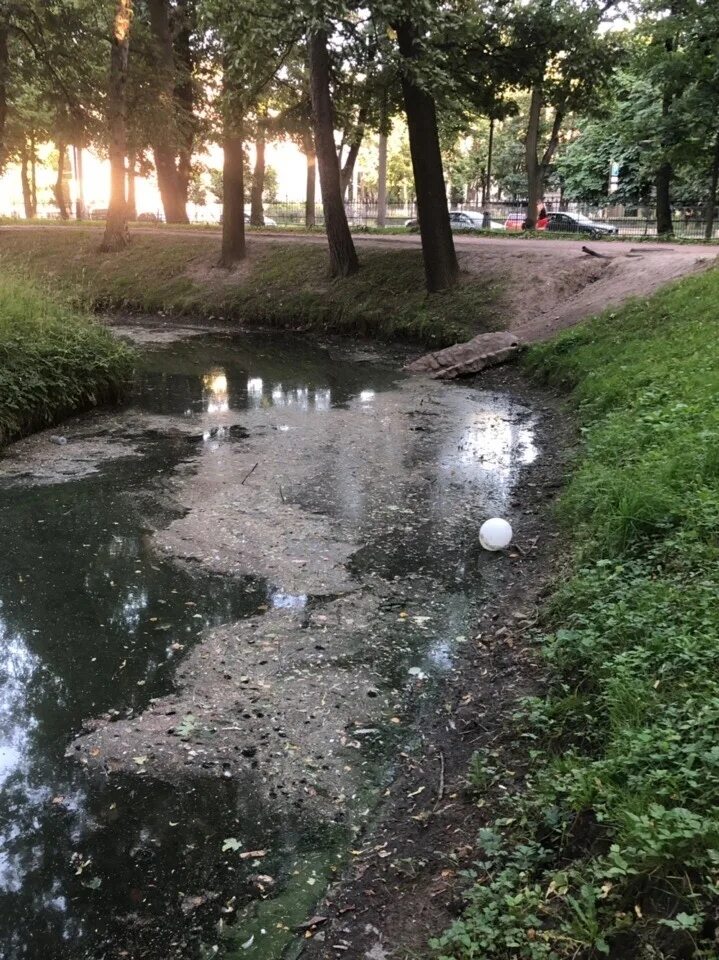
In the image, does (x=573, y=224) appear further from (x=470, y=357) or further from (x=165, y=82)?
(x=470, y=357)

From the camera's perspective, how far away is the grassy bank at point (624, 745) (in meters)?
2.35

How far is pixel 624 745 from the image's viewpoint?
9.84 ft

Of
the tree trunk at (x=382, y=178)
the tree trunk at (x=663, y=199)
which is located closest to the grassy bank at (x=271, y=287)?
the tree trunk at (x=382, y=178)

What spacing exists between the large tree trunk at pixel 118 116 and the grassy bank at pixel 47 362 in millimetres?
12204

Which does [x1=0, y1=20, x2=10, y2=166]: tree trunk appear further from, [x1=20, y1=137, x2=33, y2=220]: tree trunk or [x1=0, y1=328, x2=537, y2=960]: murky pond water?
[x1=0, y1=328, x2=537, y2=960]: murky pond water

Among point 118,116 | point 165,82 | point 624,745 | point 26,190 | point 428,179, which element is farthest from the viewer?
point 26,190

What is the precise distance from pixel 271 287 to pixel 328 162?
11.9 ft

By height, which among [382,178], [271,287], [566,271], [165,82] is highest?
[165,82]

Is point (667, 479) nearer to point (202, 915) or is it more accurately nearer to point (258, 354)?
point (202, 915)

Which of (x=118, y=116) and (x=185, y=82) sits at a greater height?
(x=185, y=82)

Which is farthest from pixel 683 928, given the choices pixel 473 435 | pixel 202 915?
pixel 473 435

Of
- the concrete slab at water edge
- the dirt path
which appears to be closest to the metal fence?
the dirt path

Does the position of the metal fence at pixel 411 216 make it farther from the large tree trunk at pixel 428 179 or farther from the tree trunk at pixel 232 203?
the large tree trunk at pixel 428 179

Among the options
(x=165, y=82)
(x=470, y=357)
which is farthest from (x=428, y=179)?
(x=165, y=82)
